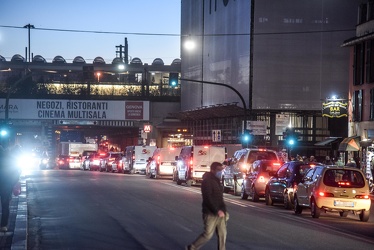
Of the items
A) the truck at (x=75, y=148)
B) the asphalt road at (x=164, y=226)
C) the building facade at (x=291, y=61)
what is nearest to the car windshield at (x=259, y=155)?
the asphalt road at (x=164, y=226)

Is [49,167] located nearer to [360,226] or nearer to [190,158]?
[190,158]

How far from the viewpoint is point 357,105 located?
51.7 metres

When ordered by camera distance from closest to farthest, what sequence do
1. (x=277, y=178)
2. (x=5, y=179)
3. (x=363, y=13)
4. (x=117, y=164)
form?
(x=5, y=179), (x=277, y=178), (x=363, y=13), (x=117, y=164)

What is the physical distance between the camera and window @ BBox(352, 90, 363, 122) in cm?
5100

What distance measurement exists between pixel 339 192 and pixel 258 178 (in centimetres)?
810

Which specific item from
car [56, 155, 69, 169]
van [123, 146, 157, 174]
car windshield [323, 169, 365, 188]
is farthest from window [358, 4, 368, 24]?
car [56, 155, 69, 169]

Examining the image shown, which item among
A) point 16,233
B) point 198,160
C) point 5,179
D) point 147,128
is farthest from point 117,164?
point 16,233

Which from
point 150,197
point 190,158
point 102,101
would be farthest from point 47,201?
point 102,101

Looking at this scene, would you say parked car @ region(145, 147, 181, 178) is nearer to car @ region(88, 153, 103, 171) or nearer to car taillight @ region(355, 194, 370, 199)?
car @ region(88, 153, 103, 171)

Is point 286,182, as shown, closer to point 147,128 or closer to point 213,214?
point 213,214

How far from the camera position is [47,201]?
29.1 m

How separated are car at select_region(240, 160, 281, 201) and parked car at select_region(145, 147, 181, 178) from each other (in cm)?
1834

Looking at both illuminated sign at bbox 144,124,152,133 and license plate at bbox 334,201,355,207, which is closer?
license plate at bbox 334,201,355,207

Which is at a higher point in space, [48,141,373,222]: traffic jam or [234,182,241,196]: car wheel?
[48,141,373,222]: traffic jam
